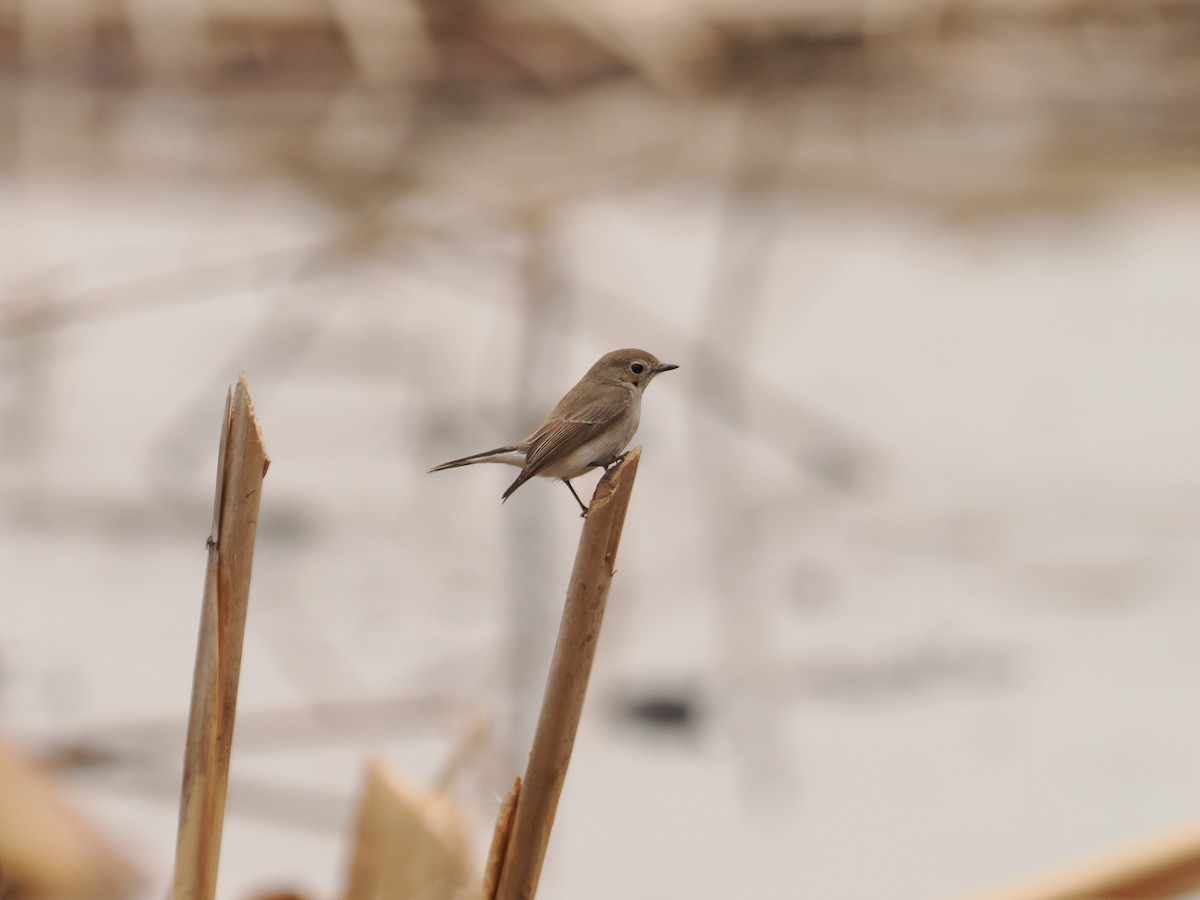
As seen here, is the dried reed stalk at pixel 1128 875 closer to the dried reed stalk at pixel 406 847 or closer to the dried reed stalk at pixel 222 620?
the dried reed stalk at pixel 406 847

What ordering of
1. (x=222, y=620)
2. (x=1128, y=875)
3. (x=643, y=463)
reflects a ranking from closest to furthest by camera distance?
(x=222, y=620), (x=1128, y=875), (x=643, y=463)

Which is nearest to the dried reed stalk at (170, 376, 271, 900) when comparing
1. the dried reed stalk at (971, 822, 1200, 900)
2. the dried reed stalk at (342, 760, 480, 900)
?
the dried reed stalk at (342, 760, 480, 900)

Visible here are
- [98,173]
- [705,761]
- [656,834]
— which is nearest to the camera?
[656,834]

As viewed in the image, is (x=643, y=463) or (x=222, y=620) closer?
(x=222, y=620)

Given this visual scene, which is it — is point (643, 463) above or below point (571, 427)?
below

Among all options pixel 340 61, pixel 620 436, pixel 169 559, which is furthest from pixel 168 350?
pixel 620 436

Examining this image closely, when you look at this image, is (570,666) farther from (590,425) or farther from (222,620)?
(590,425)

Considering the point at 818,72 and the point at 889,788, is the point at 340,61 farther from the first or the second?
the point at 889,788

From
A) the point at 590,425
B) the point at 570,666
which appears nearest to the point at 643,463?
the point at 590,425
